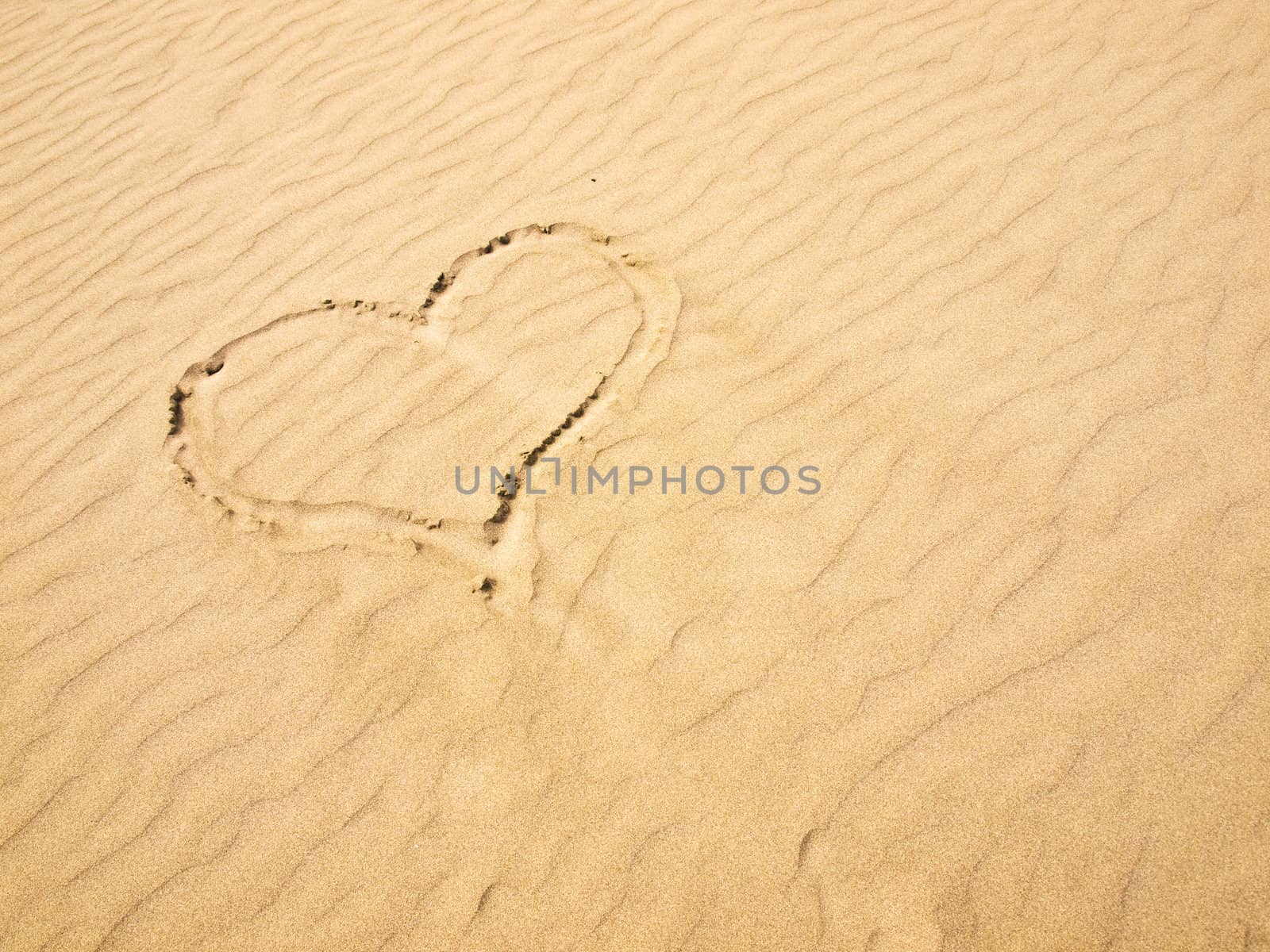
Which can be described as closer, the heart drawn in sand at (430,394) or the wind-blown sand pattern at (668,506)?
the wind-blown sand pattern at (668,506)

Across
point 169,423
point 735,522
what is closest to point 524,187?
point 169,423

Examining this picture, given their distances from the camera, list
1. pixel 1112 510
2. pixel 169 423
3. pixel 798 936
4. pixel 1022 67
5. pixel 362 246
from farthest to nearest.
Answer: pixel 1022 67 → pixel 362 246 → pixel 169 423 → pixel 1112 510 → pixel 798 936

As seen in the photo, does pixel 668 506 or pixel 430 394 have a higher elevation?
pixel 430 394

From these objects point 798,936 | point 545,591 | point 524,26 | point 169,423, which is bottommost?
point 798,936

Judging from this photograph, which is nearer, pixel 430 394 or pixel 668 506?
pixel 668 506

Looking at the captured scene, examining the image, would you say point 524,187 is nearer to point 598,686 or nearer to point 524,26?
point 524,26
